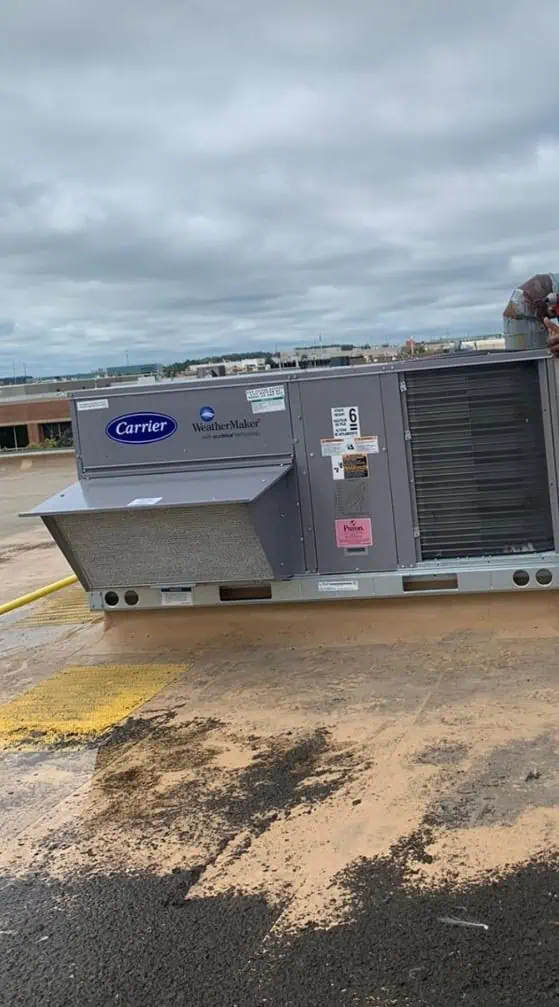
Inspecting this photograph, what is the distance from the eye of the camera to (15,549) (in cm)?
1418

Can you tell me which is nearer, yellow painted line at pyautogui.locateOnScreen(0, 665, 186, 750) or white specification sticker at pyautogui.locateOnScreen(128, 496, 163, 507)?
yellow painted line at pyautogui.locateOnScreen(0, 665, 186, 750)

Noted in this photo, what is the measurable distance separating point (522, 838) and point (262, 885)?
3.43 ft

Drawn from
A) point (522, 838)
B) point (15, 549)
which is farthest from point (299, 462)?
point (15, 549)

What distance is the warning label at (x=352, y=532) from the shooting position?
22.3ft

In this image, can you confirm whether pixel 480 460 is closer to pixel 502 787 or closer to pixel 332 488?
pixel 332 488

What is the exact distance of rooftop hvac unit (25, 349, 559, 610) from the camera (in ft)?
21.1

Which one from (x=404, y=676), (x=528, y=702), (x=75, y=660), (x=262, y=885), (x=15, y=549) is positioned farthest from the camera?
(x=15, y=549)

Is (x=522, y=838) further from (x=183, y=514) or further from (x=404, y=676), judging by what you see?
(x=183, y=514)

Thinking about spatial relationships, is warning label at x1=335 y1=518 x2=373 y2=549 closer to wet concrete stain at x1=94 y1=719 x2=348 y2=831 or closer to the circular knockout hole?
the circular knockout hole

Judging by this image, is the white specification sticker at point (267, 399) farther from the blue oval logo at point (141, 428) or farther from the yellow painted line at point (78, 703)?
the yellow painted line at point (78, 703)

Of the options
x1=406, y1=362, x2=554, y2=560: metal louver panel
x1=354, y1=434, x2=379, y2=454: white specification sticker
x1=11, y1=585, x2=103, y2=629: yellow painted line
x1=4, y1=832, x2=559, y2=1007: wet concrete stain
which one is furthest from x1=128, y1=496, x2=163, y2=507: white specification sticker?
x1=4, y1=832, x2=559, y2=1007: wet concrete stain

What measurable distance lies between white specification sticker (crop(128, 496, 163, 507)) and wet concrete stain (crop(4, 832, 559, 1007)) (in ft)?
9.46

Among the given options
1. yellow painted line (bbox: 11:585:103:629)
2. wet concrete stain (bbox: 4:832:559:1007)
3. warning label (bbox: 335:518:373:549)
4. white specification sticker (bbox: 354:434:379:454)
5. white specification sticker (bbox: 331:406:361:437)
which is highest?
white specification sticker (bbox: 331:406:361:437)

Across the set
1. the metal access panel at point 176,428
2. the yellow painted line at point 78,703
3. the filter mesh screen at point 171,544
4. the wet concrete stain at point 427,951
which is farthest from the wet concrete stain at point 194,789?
the metal access panel at point 176,428
